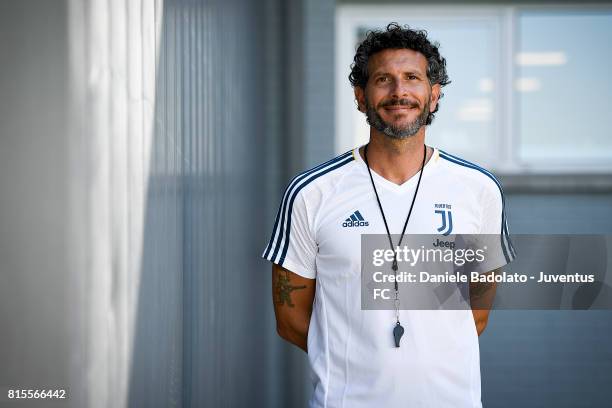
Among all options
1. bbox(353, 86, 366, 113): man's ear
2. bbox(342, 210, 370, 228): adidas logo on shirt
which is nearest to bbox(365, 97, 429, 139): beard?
bbox(353, 86, 366, 113): man's ear

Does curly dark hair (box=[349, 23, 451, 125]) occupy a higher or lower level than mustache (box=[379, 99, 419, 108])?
higher

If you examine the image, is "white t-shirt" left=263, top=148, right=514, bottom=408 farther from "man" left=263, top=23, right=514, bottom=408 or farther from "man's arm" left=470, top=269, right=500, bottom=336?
"man's arm" left=470, top=269, right=500, bottom=336

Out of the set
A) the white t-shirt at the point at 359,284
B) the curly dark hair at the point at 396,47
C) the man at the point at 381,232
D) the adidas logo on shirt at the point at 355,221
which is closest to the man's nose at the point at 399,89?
the man at the point at 381,232

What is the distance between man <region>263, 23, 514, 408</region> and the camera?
190 cm

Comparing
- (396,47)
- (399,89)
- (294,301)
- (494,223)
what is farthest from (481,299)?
(396,47)

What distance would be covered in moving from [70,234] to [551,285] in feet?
10.7

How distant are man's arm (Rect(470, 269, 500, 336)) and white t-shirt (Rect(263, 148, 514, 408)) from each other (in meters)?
0.23

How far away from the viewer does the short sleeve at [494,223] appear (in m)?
2.10

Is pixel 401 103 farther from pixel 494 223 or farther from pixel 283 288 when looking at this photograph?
pixel 283 288

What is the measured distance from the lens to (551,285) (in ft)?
11.9

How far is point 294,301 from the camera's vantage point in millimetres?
2131

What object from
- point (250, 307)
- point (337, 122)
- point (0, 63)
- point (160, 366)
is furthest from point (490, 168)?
point (0, 63)

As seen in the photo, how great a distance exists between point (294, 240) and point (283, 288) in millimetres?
185

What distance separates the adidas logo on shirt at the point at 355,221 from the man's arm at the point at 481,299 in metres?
0.50
